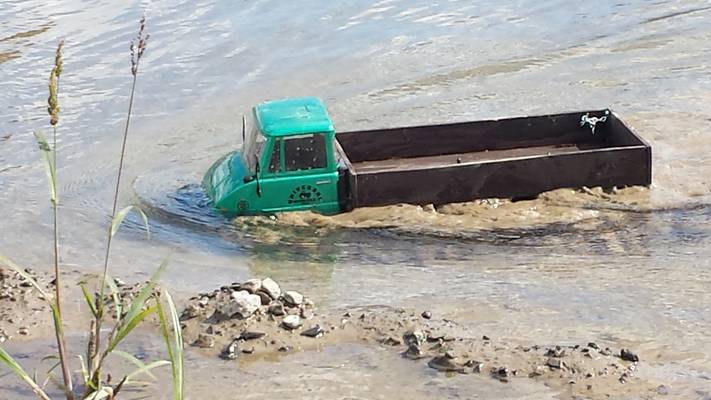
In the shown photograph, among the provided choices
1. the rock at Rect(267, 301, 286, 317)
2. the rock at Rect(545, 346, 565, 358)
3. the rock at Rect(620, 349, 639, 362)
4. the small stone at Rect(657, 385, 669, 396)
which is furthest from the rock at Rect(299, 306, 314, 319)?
the small stone at Rect(657, 385, 669, 396)

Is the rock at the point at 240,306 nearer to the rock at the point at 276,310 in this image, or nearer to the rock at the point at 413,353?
the rock at the point at 276,310

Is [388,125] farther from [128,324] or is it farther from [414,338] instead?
[128,324]

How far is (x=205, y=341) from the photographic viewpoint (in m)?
8.43

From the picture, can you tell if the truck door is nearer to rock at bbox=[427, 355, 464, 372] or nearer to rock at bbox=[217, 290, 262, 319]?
rock at bbox=[217, 290, 262, 319]

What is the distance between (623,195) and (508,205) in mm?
1277

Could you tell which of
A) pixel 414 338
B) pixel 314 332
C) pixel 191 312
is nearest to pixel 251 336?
pixel 314 332

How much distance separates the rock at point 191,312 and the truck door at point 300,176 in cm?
284

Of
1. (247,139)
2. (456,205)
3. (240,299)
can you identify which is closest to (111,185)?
(247,139)

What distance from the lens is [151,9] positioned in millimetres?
21641

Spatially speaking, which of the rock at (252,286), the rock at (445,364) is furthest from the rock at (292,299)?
the rock at (445,364)

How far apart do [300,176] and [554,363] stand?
457cm

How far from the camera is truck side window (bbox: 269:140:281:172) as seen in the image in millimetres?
11445

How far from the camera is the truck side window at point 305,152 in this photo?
1147 centimetres

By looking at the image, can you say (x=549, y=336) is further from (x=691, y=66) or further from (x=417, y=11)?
(x=417, y=11)
